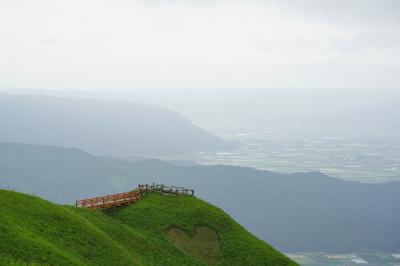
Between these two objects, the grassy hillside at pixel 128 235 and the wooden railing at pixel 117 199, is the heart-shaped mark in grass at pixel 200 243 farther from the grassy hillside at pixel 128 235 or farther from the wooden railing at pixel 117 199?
the wooden railing at pixel 117 199

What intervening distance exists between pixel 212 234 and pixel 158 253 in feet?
31.4

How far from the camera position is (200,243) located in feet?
182

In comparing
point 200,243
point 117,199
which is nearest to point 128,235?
point 200,243

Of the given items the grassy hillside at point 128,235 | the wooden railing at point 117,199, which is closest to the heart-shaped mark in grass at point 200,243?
the grassy hillside at point 128,235

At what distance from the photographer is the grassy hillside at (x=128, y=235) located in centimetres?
3719

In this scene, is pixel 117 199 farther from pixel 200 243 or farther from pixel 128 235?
pixel 200 243

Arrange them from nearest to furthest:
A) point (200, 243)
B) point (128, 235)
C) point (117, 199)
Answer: point (128, 235)
point (200, 243)
point (117, 199)

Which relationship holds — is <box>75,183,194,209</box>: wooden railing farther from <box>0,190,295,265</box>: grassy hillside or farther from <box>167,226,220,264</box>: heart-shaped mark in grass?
<box>167,226,220,264</box>: heart-shaped mark in grass

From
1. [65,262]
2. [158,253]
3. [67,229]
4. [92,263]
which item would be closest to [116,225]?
[158,253]

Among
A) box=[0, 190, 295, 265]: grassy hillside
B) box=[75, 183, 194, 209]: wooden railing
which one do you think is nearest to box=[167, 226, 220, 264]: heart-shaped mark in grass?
box=[0, 190, 295, 265]: grassy hillside

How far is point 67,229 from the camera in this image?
1731 inches

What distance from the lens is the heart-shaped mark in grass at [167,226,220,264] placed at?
53.2 meters

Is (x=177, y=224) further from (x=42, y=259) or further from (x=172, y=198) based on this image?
(x=42, y=259)

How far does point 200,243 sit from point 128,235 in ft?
30.2
